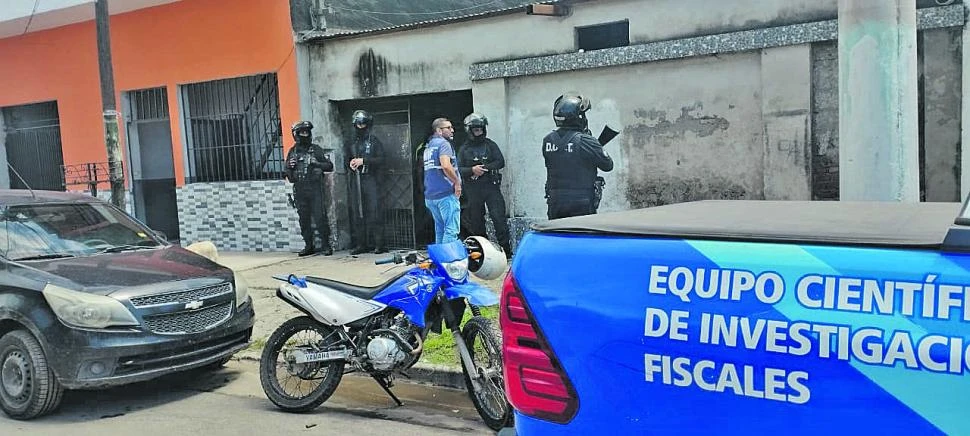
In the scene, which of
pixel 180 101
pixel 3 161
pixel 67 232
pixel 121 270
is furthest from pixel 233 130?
pixel 121 270

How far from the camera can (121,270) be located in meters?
5.66

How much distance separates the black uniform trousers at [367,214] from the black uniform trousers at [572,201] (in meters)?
3.98

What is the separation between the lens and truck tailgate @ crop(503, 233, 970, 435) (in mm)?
1740

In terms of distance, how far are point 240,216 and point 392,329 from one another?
7.94m

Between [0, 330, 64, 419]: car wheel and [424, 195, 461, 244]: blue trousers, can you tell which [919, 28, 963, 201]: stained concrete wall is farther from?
[0, 330, 64, 419]: car wheel

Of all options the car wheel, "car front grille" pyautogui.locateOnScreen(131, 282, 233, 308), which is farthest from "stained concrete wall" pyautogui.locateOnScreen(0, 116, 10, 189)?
"car front grille" pyautogui.locateOnScreen(131, 282, 233, 308)

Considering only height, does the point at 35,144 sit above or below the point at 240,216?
above

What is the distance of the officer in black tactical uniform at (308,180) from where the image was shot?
1092 centimetres

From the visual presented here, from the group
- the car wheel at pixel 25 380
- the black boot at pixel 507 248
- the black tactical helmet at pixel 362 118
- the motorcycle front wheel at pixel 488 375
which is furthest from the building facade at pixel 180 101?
the motorcycle front wheel at pixel 488 375

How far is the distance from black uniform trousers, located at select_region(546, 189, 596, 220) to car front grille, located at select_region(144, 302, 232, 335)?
3.26m

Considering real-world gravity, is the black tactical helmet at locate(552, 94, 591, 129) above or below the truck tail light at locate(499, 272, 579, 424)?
above

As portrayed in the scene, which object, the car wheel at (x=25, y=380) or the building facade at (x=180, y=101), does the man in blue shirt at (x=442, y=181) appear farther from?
the car wheel at (x=25, y=380)

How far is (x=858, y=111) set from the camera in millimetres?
4680

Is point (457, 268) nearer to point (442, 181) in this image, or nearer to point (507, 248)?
point (442, 181)
